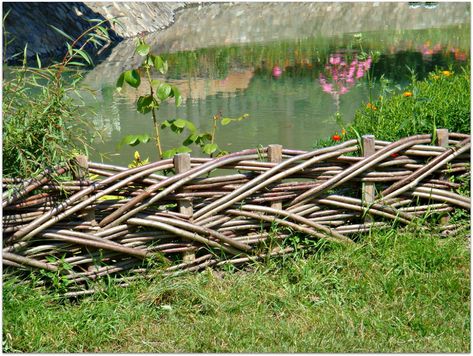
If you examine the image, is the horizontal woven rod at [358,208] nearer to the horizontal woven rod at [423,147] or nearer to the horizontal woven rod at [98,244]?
the horizontal woven rod at [423,147]

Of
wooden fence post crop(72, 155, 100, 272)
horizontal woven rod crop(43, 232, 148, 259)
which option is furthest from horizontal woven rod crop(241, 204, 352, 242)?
wooden fence post crop(72, 155, 100, 272)

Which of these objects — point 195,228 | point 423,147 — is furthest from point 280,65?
point 195,228

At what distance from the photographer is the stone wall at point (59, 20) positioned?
576 inches

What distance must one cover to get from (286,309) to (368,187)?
88 centimetres

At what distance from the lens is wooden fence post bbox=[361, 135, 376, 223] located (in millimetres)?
4113

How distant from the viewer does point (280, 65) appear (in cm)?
1245

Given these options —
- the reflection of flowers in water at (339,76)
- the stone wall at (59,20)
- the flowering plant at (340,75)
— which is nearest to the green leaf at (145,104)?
the reflection of flowers in water at (339,76)

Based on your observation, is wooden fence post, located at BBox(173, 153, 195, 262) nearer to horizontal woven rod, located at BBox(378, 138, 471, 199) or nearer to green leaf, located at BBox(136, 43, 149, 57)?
green leaf, located at BBox(136, 43, 149, 57)

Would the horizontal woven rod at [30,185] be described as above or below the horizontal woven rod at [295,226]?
above

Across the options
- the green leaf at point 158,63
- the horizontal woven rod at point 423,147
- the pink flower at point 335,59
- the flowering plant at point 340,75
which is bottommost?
the pink flower at point 335,59

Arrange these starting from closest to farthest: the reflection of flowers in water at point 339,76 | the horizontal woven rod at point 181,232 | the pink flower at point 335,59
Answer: the horizontal woven rod at point 181,232
the reflection of flowers in water at point 339,76
the pink flower at point 335,59

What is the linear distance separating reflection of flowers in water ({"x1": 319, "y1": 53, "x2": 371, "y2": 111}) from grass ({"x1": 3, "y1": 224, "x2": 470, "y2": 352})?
494 centimetres

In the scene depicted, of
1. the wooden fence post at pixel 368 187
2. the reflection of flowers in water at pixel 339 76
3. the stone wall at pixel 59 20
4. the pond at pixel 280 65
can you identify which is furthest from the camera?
the stone wall at pixel 59 20

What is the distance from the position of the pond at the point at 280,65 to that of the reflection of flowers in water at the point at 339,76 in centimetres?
2
